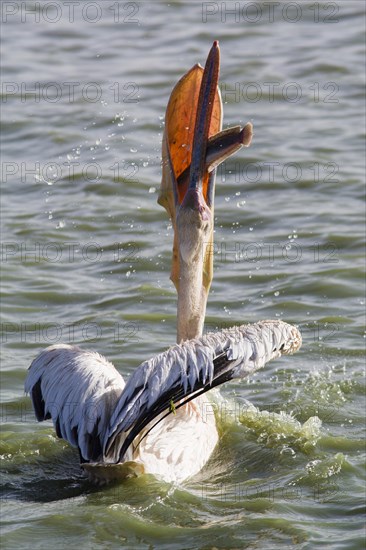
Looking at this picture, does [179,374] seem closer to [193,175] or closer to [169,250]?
[193,175]

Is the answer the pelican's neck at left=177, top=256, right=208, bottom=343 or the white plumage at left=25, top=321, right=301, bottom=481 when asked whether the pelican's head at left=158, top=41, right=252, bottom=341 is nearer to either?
the pelican's neck at left=177, top=256, right=208, bottom=343

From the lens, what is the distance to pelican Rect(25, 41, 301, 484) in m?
5.18

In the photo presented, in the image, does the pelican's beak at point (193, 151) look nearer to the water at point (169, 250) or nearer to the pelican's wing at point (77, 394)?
the pelican's wing at point (77, 394)

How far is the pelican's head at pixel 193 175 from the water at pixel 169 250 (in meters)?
0.76

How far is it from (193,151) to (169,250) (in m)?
3.18

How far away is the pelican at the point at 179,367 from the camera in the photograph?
17.0ft

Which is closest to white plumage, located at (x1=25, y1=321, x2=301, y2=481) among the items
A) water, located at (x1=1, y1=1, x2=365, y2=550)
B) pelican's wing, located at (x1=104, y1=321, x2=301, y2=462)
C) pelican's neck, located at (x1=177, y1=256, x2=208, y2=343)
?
pelican's wing, located at (x1=104, y1=321, x2=301, y2=462)

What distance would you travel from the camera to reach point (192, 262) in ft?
20.3

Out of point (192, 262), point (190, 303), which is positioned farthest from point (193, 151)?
point (190, 303)

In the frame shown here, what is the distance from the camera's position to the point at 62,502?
5.59 m

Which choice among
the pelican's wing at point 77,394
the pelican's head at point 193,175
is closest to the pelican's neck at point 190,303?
the pelican's head at point 193,175

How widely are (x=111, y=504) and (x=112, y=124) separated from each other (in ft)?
21.3

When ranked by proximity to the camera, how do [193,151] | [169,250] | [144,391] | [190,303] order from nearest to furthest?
[144,391]
[193,151]
[190,303]
[169,250]

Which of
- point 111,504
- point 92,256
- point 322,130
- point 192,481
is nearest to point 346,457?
point 192,481
